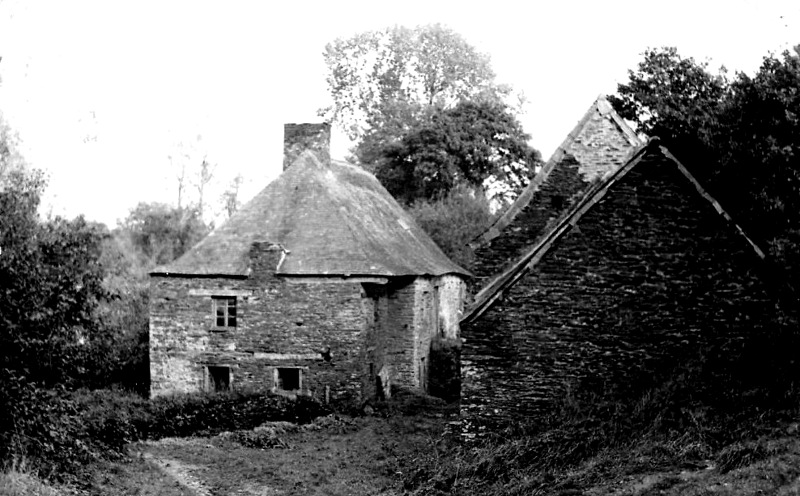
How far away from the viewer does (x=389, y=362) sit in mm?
30500

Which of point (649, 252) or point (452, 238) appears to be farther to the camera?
point (452, 238)

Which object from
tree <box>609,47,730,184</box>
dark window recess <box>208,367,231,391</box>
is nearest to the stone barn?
tree <box>609,47,730,184</box>

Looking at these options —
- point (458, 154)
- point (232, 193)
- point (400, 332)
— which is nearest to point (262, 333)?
point (400, 332)

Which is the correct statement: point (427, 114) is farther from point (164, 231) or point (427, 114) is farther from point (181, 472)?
point (181, 472)

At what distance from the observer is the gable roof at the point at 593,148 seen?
20688 mm

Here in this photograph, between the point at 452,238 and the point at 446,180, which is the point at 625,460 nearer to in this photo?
the point at 452,238

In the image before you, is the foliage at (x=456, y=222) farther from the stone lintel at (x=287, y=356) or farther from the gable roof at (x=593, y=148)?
the gable roof at (x=593, y=148)

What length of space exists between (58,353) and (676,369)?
10566 millimetres

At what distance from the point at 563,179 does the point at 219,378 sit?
43.6 ft

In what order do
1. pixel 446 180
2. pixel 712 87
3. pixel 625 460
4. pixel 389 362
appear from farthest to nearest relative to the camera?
pixel 446 180 < pixel 389 362 < pixel 712 87 < pixel 625 460

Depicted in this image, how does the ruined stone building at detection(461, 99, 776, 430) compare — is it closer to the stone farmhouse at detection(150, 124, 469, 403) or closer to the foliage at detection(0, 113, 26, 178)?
the stone farmhouse at detection(150, 124, 469, 403)

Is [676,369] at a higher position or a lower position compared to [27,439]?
higher

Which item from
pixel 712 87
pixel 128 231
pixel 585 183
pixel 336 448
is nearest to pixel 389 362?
pixel 336 448

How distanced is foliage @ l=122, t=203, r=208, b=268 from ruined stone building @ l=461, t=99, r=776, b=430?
36.9m
